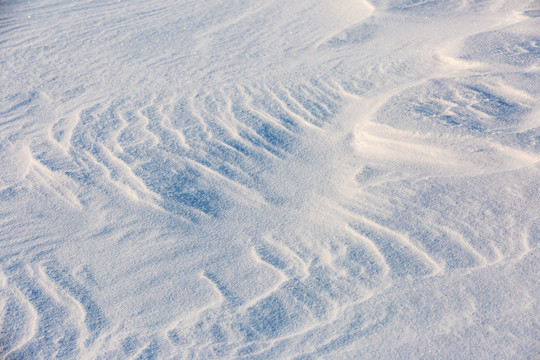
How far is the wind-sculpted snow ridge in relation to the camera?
8.06 feet

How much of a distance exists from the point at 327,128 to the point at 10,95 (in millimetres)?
3100

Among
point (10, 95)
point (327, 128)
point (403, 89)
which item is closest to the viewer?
point (327, 128)

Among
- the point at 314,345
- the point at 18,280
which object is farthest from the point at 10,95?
the point at 314,345

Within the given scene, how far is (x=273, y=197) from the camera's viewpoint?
3328mm

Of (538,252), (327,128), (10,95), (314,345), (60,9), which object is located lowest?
(538,252)

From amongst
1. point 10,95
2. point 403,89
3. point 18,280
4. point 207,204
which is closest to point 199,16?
point 10,95

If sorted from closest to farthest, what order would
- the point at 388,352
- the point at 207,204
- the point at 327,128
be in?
the point at 388,352 → the point at 207,204 → the point at 327,128

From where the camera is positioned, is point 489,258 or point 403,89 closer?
point 489,258

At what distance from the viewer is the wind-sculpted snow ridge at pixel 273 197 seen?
2457 millimetres

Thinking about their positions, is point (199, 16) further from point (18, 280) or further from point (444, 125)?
point (18, 280)

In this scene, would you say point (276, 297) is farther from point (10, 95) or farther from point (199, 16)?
point (199, 16)

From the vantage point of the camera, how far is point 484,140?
355cm

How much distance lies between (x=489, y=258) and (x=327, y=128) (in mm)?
1715

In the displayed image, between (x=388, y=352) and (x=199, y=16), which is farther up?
(x=199, y=16)
